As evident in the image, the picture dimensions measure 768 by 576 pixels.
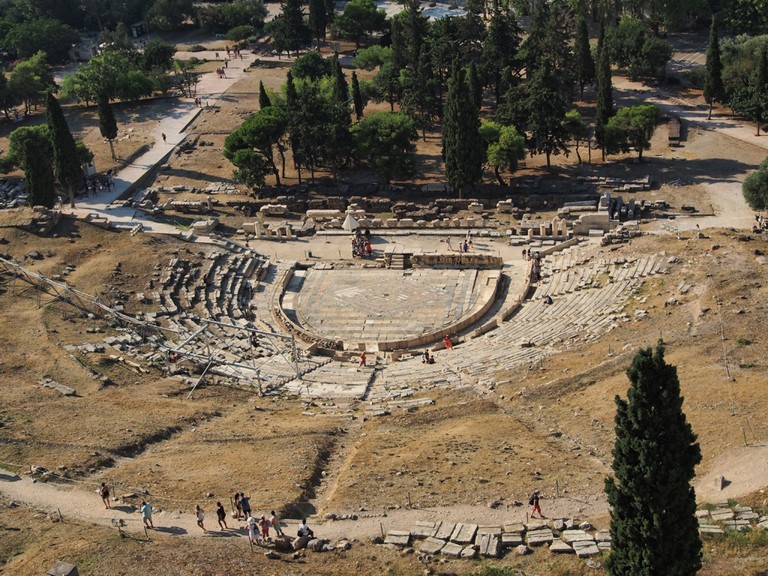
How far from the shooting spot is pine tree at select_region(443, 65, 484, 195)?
260 ft

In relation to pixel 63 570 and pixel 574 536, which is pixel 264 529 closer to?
pixel 63 570

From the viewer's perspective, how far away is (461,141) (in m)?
79.8

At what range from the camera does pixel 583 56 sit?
100 meters

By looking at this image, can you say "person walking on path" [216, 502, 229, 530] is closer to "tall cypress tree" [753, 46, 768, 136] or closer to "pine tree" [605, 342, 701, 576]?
"pine tree" [605, 342, 701, 576]

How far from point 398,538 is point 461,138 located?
4797 centimetres

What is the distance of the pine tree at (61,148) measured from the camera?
7806cm

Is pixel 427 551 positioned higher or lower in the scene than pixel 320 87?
lower

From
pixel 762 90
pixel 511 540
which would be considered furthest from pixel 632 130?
pixel 511 540

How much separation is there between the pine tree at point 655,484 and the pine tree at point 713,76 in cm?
6903

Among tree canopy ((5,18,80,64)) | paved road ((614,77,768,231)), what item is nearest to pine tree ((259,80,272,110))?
paved road ((614,77,768,231))

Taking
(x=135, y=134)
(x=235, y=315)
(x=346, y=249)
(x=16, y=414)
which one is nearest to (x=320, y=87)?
(x=135, y=134)

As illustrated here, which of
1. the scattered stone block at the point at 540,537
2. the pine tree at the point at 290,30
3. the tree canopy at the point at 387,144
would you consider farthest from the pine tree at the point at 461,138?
the scattered stone block at the point at 540,537

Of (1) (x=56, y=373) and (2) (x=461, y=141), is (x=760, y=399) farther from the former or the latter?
(2) (x=461, y=141)

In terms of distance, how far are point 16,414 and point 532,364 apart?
81.9 feet
